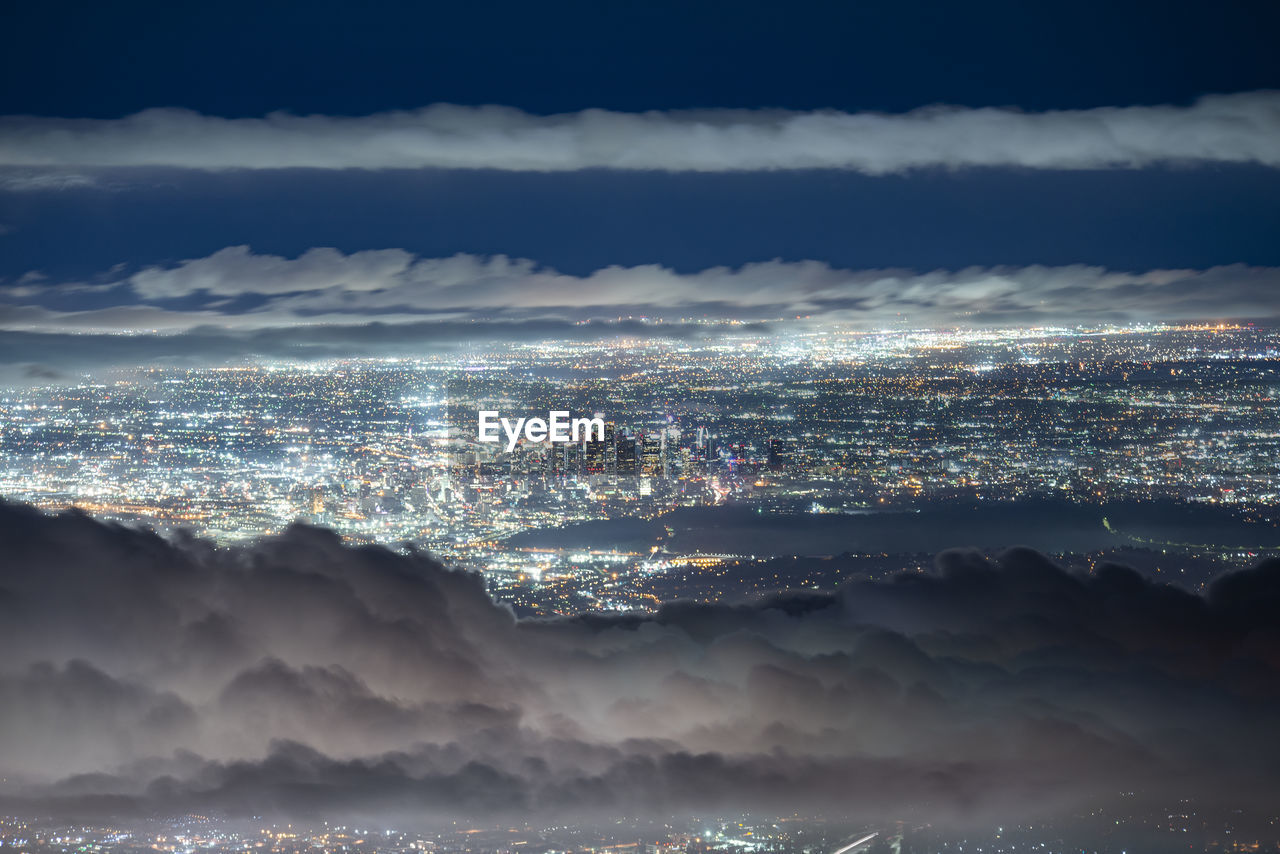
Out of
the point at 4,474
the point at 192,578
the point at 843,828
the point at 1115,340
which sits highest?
the point at 1115,340

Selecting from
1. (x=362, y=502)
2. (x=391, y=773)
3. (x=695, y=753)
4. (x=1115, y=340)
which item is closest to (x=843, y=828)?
(x=695, y=753)

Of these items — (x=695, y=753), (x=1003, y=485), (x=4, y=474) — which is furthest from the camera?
(x=1003, y=485)

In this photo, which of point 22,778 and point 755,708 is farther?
point 755,708

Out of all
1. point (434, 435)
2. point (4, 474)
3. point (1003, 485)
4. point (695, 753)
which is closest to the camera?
point (695, 753)

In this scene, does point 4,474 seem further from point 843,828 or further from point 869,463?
point 869,463

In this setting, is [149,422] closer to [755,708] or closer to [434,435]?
[434,435]

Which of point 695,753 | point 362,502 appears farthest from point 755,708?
point 362,502

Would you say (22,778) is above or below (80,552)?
below

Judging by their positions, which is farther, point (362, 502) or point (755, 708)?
point (362, 502)

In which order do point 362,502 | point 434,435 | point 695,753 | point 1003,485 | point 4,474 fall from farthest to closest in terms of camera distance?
point 1003,485
point 434,435
point 362,502
point 4,474
point 695,753

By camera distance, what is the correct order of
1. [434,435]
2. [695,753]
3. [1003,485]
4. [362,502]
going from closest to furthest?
[695,753] < [362,502] < [434,435] < [1003,485]
